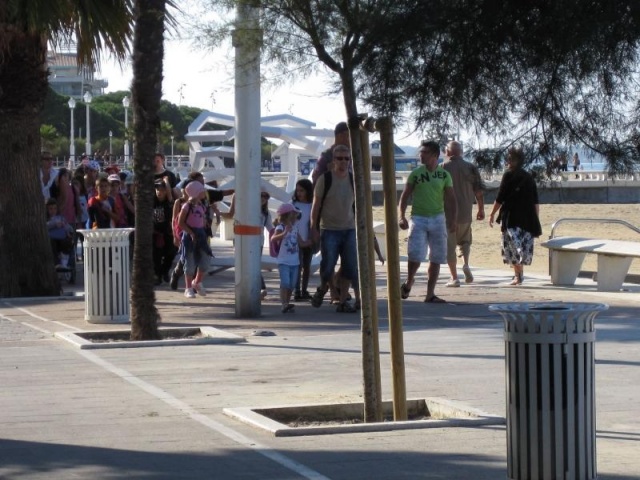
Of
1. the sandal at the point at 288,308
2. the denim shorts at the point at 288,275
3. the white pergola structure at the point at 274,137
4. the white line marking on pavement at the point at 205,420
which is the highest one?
the white pergola structure at the point at 274,137

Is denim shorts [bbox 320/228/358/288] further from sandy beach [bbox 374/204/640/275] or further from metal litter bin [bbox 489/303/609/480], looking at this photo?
metal litter bin [bbox 489/303/609/480]

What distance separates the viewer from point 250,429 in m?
7.52

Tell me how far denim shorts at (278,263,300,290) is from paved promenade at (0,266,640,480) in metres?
0.37

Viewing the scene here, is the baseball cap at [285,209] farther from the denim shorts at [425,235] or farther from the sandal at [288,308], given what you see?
the denim shorts at [425,235]

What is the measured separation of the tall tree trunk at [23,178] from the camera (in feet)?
49.7

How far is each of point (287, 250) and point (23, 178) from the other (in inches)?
154

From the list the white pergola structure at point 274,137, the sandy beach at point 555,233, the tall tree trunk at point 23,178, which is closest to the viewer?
the tall tree trunk at point 23,178

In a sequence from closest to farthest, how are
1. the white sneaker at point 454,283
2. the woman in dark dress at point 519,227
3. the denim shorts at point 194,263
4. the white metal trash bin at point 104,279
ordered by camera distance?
the white metal trash bin at point 104,279, the denim shorts at point 194,263, the woman in dark dress at point 519,227, the white sneaker at point 454,283

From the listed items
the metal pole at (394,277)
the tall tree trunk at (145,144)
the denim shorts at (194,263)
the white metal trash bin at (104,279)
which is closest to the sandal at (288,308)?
the white metal trash bin at (104,279)

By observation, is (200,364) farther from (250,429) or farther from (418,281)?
(418,281)

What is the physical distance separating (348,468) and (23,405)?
2.83 meters

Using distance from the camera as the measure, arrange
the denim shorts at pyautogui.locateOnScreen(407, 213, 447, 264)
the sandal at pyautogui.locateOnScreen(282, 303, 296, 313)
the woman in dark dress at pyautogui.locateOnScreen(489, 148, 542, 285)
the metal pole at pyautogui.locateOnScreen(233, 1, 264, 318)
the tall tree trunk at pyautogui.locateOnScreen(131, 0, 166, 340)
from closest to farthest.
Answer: the tall tree trunk at pyautogui.locateOnScreen(131, 0, 166, 340) < the metal pole at pyautogui.locateOnScreen(233, 1, 264, 318) < the sandal at pyautogui.locateOnScreen(282, 303, 296, 313) < the denim shorts at pyautogui.locateOnScreen(407, 213, 447, 264) < the woman in dark dress at pyautogui.locateOnScreen(489, 148, 542, 285)

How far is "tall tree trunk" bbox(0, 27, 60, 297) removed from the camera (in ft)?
49.7

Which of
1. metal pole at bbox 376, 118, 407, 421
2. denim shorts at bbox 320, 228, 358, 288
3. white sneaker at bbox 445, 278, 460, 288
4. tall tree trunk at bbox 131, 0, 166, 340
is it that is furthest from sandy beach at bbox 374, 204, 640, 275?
metal pole at bbox 376, 118, 407, 421
